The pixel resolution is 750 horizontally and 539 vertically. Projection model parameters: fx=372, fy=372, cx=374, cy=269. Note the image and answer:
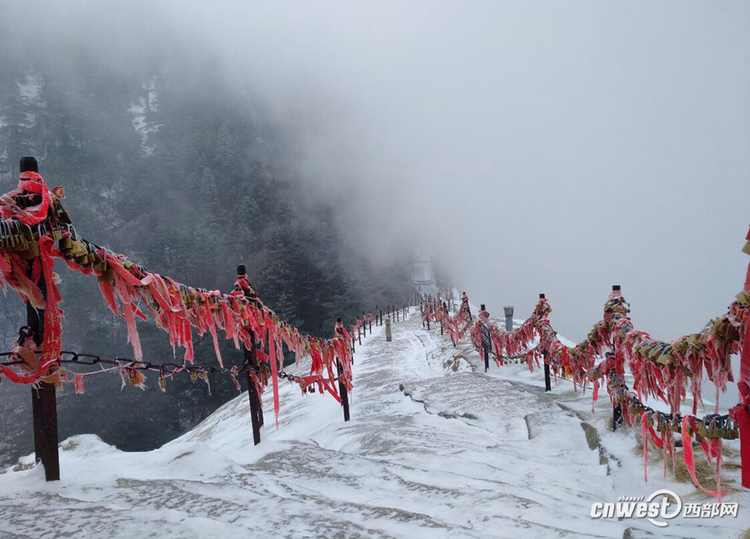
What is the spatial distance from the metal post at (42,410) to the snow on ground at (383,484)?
0.16 metres

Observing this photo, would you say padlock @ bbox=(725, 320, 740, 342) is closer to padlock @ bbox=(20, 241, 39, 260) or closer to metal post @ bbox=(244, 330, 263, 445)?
padlock @ bbox=(20, 241, 39, 260)

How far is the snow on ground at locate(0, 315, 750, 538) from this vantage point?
8.33 feet

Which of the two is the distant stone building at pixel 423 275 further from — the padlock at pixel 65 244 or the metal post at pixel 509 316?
the padlock at pixel 65 244

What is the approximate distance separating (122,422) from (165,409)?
165 inches

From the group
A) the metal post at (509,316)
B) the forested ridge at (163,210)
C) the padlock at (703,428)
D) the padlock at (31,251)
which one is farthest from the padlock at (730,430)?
the forested ridge at (163,210)

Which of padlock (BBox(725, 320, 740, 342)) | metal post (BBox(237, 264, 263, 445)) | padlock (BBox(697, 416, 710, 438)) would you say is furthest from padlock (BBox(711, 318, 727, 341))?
metal post (BBox(237, 264, 263, 445))

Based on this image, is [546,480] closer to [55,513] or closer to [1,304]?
[55,513]

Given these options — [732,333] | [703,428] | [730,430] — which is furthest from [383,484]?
[732,333]

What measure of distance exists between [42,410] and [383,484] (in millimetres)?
2874

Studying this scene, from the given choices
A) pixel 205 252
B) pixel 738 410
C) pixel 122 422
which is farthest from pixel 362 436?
pixel 205 252

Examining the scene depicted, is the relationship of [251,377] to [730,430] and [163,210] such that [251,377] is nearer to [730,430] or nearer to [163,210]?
[730,430]

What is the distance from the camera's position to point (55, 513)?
2.38m

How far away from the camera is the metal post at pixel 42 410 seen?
256 cm

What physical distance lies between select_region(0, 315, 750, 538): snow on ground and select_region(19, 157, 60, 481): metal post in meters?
0.16
